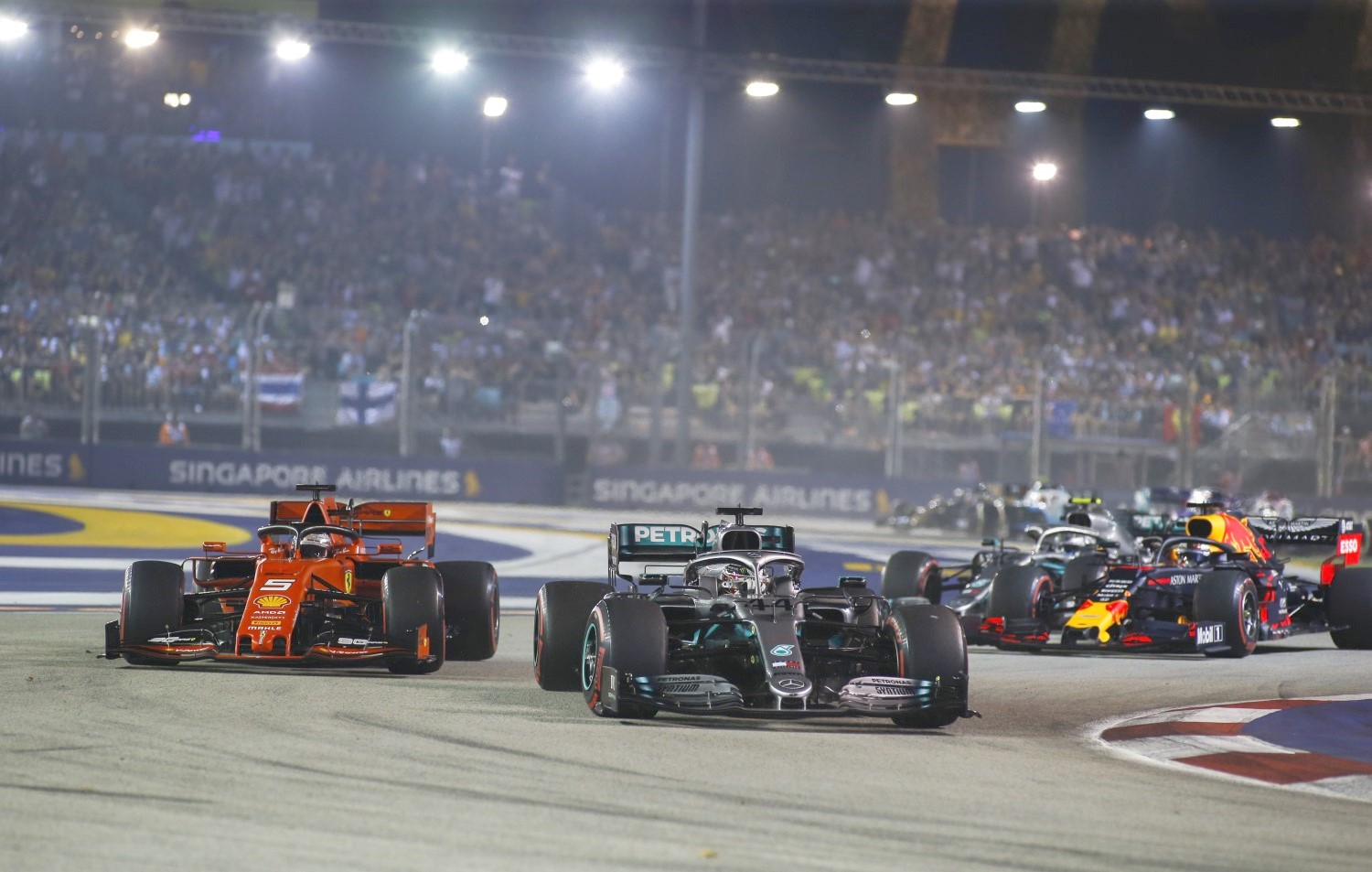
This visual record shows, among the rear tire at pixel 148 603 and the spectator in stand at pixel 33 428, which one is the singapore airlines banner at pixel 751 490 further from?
the rear tire at pixel 148 603

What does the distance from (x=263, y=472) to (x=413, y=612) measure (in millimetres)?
17082

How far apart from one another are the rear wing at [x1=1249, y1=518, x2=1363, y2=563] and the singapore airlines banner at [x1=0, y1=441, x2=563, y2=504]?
44.5ft

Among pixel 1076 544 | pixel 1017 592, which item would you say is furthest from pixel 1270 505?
pixel 1017 592

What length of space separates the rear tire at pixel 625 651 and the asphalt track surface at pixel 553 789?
0.13 m

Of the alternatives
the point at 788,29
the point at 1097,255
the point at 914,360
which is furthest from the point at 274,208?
the point at 1097,255

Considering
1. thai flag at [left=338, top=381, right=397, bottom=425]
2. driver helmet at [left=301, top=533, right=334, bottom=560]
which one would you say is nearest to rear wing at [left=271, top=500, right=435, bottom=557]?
driver helmet at [left=301, top=533, right=334, bottom=560]

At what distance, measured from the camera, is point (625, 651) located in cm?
848

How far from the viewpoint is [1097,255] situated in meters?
34.2

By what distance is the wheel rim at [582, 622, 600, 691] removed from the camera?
9148 mm

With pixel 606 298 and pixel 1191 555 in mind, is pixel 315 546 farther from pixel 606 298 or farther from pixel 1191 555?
pixel 606 298

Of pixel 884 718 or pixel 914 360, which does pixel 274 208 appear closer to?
pixel 914 360

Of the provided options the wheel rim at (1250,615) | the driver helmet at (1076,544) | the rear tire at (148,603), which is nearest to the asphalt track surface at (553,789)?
the rear tire at (148,603)

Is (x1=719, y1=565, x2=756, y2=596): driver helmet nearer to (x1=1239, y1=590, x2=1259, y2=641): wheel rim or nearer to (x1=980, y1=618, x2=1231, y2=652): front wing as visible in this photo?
(x1=980, y1=618, x2=1231, y2=652): front wing

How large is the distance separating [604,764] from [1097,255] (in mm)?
28865
